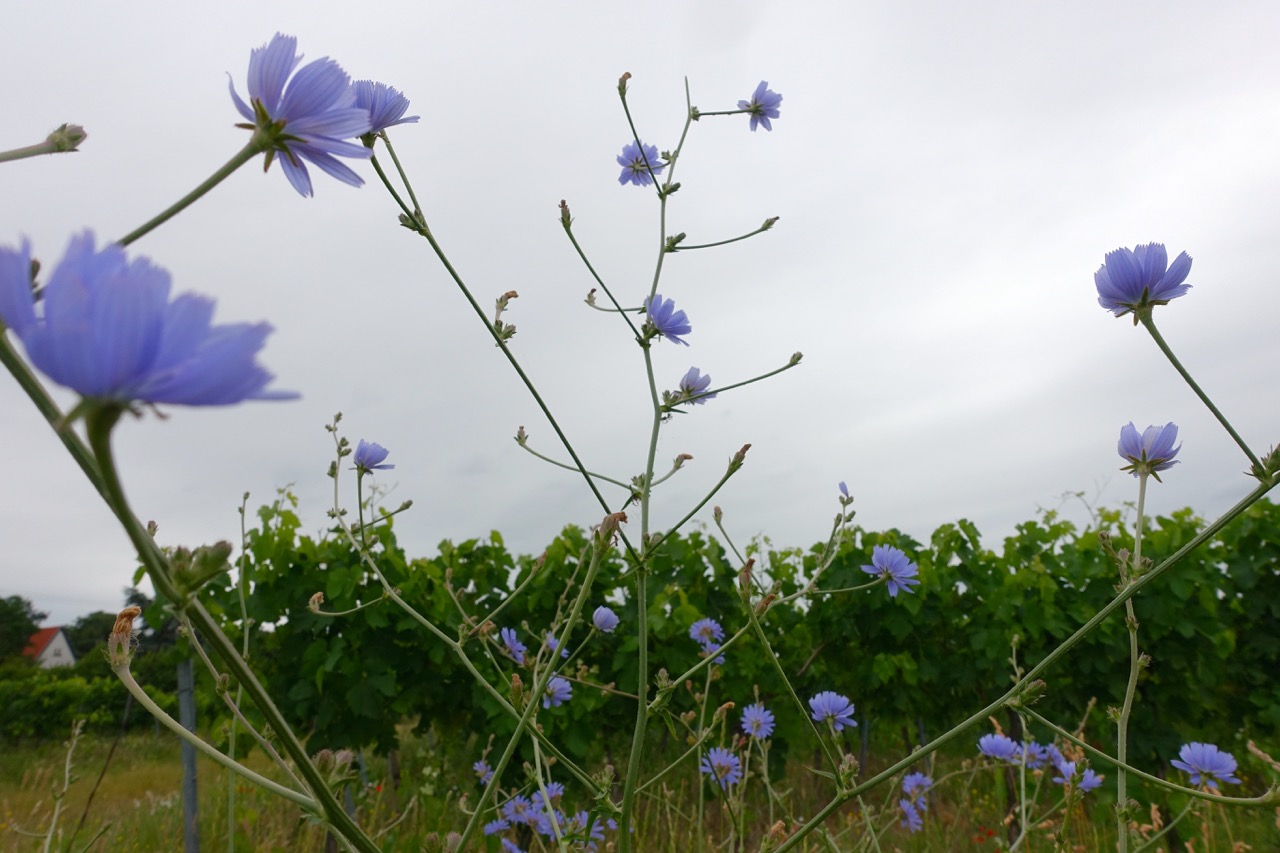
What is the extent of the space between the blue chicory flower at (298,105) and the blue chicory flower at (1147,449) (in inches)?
57.3

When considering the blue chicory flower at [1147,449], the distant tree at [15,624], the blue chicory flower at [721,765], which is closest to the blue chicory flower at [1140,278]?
the blue chicory flower at [1147,449]

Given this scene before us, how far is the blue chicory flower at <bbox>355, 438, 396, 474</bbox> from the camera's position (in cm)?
199

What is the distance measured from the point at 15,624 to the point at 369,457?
33777 millimetres

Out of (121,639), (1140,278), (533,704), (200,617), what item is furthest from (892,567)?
(200,617)

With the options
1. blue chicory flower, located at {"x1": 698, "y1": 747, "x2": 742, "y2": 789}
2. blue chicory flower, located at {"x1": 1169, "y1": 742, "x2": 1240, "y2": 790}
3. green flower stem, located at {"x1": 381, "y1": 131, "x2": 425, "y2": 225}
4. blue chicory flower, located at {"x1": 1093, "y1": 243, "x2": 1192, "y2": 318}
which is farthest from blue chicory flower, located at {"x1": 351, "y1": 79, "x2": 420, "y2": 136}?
blue chicory flower, located at {"x1": 1169, "y1": 742, "x2": 1240, "y2": 790}

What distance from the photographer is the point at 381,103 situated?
128cm

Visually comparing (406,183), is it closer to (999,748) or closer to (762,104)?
(762,104)

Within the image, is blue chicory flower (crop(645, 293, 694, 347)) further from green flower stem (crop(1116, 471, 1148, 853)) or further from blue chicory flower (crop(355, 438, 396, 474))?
green flower stem (crop(1116, 471, 1148, 853))

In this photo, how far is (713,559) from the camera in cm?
541

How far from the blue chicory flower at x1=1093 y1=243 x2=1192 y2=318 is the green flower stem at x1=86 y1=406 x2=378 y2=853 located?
1.35 metres

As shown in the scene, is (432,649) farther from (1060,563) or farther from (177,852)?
(1060,563)

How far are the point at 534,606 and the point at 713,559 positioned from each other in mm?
1237

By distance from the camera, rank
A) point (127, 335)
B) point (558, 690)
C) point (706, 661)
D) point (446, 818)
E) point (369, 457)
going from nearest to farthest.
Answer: point (127, 335), point (706, 661), point (369, 457), point (558, 690), point (446, 818)

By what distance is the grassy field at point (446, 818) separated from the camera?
3.88 metres
